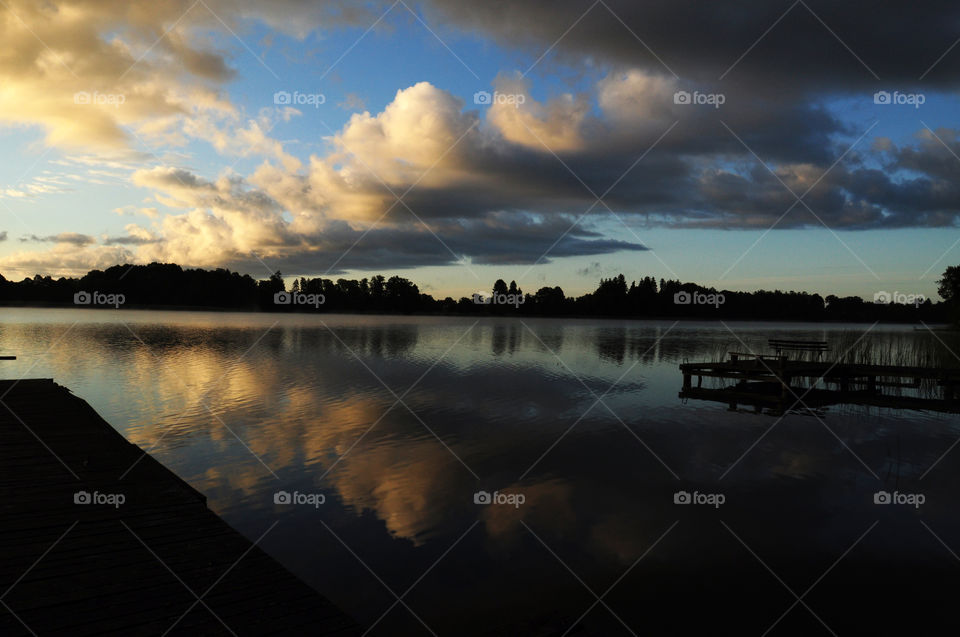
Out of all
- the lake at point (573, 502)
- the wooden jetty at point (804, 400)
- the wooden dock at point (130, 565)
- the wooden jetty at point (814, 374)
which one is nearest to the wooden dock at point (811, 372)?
the wooden jetty at point (814, 374)

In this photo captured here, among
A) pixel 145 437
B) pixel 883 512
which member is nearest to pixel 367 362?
pixel 145 437

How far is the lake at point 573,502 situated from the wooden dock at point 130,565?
61.2 inches

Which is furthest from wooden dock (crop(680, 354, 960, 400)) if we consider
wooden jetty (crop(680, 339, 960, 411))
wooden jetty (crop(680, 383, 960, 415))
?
wooden jetty (crop(680, 383, 960, 415))

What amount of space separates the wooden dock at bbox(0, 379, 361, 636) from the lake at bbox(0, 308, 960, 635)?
5.10 feet

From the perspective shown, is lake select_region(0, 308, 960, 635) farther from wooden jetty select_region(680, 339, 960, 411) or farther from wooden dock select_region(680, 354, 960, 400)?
wooden dock select_region(680, 354, 960, 400)

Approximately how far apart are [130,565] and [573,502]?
866cm

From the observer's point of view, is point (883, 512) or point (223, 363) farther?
point (223, 363)

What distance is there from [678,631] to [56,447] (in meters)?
14.2

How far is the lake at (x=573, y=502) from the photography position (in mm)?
8461

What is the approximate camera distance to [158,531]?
8492 mm

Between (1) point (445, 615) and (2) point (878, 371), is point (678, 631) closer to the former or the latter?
(1) point (445, 615)

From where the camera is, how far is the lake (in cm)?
846

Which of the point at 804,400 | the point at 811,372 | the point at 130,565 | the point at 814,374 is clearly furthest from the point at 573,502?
the point at 814,374

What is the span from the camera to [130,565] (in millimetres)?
7293
